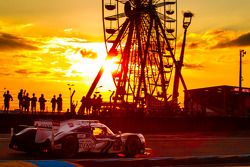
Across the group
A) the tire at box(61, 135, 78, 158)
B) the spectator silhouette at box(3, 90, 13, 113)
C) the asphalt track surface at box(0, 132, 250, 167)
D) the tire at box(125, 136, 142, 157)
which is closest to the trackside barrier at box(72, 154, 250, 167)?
the asphalt track surface at box(0, 132, 250, 167)

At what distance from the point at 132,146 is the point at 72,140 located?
2167 mm

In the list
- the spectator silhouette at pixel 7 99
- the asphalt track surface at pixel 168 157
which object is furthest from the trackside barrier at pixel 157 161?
the spectator silhouette at pixel 7 99

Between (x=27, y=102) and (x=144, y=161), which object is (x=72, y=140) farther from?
(x=27, y=102)

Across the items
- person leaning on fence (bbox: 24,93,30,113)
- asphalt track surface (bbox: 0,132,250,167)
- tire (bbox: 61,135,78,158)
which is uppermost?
person leaning on fence (bbox: 24,93,30,113)

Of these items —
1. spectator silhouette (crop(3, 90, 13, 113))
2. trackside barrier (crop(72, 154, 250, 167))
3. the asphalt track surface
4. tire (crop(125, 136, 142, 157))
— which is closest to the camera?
trackside barrier (crop(72, 154, 250, 167))

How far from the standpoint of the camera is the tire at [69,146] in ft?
53.7

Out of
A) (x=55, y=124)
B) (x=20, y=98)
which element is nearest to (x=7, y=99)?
(x=20, y=98)

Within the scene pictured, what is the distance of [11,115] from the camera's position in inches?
1123

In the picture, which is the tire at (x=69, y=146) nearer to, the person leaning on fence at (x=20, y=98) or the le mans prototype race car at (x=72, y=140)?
the le mans prototype race car at (x=72, y=140)

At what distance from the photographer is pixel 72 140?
16531 mm

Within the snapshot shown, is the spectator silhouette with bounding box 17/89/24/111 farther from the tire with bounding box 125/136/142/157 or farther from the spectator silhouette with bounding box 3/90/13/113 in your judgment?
the tire with bounding box 125/136/142/157

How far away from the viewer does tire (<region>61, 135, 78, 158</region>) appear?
16375 millimetres

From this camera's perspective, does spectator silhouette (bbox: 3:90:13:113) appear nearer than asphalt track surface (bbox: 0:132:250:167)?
No

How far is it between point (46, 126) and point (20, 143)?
1.05 metres
